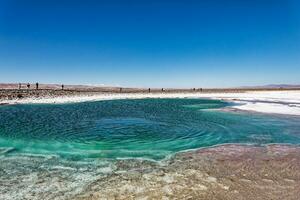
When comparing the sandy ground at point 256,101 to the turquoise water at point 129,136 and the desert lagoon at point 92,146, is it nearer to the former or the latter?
the desert lagoon at point 92,146

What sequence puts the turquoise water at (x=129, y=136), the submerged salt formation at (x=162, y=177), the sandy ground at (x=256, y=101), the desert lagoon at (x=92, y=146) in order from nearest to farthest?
the submerged salt formation at (x=162, y=177)
the desert lagoon at (x=92, y=146)
the turquoise water at (x=129, y=136)
the sandy ground at (x=256, y=101)

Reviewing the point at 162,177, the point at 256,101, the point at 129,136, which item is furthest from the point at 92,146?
the point at 256,101

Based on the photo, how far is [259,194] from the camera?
6.91m

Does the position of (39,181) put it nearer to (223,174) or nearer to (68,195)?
(68,195)

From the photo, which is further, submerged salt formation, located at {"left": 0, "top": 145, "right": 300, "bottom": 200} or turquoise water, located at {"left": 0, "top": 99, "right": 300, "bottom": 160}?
turquoise water, located at {"left": 0, "top": 99, "right": 300, "bottom": 160}

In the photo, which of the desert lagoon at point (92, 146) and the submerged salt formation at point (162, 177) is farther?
the desert lagoon at point (92, 146)

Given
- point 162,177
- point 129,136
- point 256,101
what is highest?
point 256,101

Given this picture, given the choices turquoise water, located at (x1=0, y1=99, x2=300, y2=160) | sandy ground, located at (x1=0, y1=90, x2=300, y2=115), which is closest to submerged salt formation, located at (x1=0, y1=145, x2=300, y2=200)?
turquoise water, located at (x1=0, y1=99, x2=300, y2=160)

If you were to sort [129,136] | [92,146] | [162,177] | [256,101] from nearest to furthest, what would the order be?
[162,177]
[92,146]
[129,136]
[256,101]

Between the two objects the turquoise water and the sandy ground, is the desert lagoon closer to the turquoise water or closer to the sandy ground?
the turquoise water

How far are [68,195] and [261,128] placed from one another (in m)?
12.9

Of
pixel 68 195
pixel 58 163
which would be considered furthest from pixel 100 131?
pixel 68 195

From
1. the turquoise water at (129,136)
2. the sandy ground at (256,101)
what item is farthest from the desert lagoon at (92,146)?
the sandy ground at (256,101)

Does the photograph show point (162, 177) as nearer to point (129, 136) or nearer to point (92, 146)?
point (92, 146)
